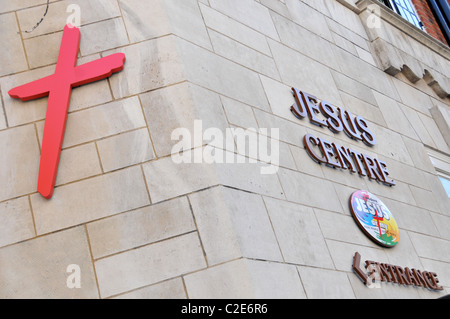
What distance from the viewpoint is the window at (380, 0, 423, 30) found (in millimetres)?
15078

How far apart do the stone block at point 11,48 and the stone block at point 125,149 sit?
148 centimetres

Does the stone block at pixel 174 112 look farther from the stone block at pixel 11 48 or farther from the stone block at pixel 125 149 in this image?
the stone block at pixel 11 48

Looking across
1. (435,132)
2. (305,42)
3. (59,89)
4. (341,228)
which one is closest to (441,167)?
(435,132)

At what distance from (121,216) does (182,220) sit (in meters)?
0.62

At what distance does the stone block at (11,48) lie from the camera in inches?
300

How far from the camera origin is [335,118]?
953cm

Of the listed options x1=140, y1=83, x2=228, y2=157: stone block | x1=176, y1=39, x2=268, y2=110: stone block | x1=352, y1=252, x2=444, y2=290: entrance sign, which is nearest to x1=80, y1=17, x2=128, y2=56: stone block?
x1=176, y1=39, x2=268, y2=110: stone block

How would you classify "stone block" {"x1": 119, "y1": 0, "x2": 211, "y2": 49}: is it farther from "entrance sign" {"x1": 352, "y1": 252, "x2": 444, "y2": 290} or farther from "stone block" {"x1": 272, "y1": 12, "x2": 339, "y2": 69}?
"entrance sign" {"x1": 352, "y1": 252, "x2": 444, "y2": 290}

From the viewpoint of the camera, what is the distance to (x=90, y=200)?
6785mm

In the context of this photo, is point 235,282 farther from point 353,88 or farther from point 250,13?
point 353,88

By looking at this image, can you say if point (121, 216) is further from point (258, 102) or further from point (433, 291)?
point (433, 291)

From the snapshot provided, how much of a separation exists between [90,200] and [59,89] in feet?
4.52

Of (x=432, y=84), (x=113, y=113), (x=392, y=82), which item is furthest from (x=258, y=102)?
(x=432, y=84)

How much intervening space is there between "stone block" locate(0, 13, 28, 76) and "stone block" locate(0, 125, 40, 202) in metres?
0.83
